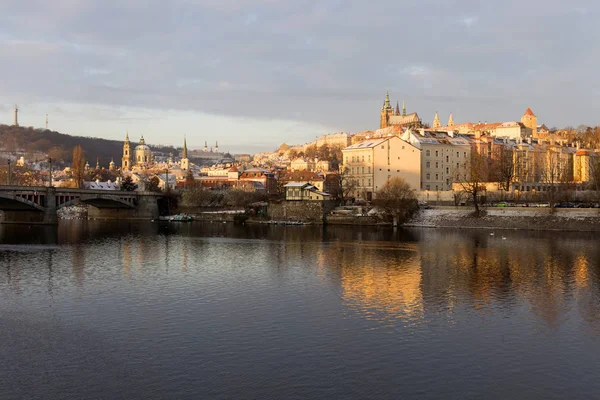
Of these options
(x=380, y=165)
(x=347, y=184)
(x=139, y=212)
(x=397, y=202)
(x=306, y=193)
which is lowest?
(x=139, y=212)

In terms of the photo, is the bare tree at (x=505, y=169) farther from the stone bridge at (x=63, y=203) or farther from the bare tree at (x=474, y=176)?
the stone bridge at (x=63, y=203)

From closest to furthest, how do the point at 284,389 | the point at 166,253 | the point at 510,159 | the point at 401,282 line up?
the point at 284,389 < the point at 401,282 < the point at 166,253 < the point at 510,159

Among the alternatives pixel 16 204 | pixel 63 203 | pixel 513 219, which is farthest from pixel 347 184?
pixel 16 204

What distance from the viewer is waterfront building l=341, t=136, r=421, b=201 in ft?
267

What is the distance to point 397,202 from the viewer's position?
65750 millimetres

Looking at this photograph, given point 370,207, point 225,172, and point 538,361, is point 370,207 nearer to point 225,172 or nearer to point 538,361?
point 538,361

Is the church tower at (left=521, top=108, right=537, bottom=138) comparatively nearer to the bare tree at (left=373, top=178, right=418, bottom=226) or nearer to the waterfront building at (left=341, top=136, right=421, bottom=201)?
the waterfront building at (left=341, top=136, right=421, bottom=201)

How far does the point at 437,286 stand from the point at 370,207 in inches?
1722

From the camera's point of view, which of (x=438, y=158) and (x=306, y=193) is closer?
(x=306, y=193)

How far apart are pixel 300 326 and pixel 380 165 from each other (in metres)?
64.8

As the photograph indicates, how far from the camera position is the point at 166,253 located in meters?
40.2

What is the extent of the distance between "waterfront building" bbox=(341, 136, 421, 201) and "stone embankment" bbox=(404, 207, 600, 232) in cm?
1540

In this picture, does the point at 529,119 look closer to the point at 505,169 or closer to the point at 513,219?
the point at 505,169

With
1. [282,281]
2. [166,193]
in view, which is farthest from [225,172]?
[282,281]
